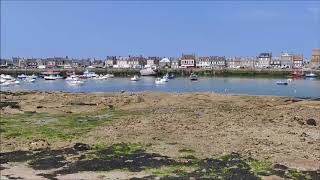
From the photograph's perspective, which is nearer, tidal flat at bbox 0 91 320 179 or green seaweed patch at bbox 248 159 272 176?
green seaweed patch at bbox 248 159 272 176

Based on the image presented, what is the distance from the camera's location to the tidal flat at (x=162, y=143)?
1711 cm

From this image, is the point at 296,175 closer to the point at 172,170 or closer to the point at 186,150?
the point at 172,170

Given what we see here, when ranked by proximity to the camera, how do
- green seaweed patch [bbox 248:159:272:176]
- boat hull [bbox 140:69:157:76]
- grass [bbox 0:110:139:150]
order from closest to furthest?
green seaweed patch [bbox 248:159:272:176] → grass [bbox 0:110:139:150] → boat hull [bbox 140:69:157:76]

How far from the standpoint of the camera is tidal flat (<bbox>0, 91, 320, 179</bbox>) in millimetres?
17109

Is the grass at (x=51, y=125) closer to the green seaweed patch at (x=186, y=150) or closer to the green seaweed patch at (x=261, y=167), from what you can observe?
the green seaweed patch at (x=186, y=150)

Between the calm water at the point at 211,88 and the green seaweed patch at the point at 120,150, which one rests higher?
the green seaweed patch at the point at 120,150

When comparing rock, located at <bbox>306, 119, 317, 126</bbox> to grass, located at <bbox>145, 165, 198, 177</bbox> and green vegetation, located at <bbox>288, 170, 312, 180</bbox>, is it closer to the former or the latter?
green vegetation, located at <bbox>288, 170, 312, 180</bbox>

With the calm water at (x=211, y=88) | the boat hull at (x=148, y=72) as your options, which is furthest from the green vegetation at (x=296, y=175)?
the boat hull at (x=148, y=72)

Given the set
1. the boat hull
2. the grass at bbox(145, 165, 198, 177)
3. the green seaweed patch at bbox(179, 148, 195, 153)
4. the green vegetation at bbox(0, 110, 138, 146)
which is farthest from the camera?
the boat hull

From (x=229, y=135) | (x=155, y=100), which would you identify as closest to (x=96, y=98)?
(x=155, y=100)

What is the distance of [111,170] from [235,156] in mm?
4751

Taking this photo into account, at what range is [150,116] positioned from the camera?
30.1 metres

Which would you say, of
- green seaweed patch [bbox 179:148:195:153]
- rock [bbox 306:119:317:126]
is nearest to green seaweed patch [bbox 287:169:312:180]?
green seaweed patch [bbox 179:148:195:153]

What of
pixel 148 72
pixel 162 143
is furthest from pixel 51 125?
pixel 148 72
